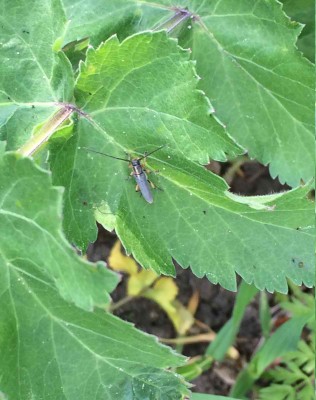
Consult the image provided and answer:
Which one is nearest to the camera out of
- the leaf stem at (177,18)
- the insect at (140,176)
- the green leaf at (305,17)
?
the insect at (140,176)

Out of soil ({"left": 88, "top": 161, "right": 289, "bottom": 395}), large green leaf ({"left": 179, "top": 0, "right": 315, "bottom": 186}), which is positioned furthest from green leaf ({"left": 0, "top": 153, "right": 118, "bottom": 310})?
soil ({"left": 88, "top": 161, "right": 289, "bottom": 395})

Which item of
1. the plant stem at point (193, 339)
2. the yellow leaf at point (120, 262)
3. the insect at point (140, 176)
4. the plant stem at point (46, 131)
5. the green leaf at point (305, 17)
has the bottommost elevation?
the plant stem at point (193, 339)

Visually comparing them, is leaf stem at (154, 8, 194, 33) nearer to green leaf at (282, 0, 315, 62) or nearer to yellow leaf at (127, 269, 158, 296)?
green leaf at (282, 0, 315, 62)

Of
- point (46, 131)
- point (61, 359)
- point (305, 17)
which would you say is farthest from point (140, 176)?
point (305, 17)

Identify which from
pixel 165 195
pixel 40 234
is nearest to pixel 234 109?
pixel 165 195

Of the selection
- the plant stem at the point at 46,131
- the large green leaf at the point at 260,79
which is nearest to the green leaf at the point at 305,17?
the large green leaf at the point at 260,79

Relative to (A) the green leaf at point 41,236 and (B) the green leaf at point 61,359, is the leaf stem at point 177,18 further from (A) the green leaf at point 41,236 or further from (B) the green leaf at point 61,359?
(B) the green leaf at point 61,359

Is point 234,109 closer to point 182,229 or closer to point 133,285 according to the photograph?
point 182,229

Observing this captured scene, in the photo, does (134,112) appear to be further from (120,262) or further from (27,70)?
(120,262)
